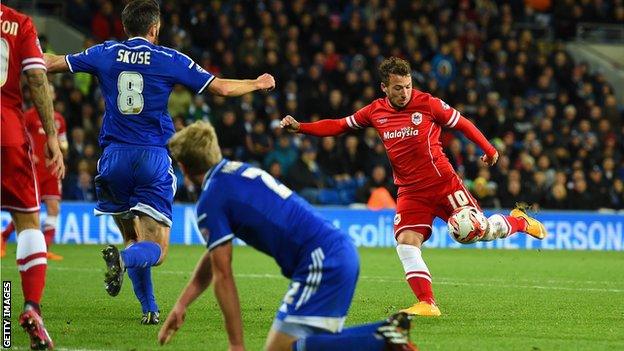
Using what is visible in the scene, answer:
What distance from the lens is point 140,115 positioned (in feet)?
29.3

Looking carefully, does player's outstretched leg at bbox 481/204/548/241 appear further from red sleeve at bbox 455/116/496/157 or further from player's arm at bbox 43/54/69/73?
player's arm at bbox 43/54/69/73

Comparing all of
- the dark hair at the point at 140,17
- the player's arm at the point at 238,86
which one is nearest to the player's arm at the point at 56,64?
the dark hair at the point at 140,17

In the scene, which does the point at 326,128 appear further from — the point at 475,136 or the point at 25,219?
the point at 25,219

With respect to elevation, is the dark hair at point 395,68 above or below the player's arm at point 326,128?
above

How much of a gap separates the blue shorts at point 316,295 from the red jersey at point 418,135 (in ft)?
13.7

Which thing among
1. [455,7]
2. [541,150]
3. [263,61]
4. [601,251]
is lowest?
[601,251]

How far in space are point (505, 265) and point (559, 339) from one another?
8203 millimetres

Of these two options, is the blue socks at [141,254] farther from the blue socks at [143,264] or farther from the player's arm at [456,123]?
the player's arm at [456,123]

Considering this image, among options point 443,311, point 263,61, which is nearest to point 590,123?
point 263,61

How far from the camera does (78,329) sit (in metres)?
8.58

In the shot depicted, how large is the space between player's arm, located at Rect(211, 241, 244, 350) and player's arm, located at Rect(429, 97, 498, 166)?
4.57 meters

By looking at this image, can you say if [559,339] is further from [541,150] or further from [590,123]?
[590,123]

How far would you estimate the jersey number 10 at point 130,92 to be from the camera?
8875 mm

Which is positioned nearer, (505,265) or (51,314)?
(51,314)
